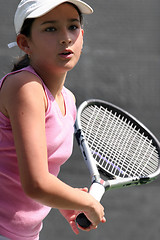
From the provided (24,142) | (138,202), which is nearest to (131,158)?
(138,202)

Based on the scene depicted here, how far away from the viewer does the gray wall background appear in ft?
6.78

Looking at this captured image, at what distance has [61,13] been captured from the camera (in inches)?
37.0

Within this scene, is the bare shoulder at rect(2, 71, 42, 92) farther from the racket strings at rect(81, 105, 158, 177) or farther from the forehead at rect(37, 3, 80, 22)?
the racket strings at rect(81, 105, 158, 177)

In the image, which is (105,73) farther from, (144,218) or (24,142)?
(24,142)

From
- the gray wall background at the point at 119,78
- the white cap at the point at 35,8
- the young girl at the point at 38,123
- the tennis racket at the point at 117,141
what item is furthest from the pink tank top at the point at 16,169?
the gray wall background at the point at 119,78

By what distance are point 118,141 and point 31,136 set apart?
2.58 ft

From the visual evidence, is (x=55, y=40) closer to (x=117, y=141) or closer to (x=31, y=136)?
(x=31, y=136)

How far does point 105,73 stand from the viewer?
2.19 m

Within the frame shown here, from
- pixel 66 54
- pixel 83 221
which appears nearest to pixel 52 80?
pixel 66 54

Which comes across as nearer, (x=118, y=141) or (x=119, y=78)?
(x=118, y=141)

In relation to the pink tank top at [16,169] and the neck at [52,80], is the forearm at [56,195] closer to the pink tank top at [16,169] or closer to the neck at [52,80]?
the pink tank top at [16,169]

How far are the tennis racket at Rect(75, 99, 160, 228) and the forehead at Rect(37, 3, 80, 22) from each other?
0.50 m

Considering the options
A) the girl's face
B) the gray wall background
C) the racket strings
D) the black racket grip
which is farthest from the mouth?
the gray wall background

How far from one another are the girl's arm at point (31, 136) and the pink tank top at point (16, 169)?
6 centimetres
